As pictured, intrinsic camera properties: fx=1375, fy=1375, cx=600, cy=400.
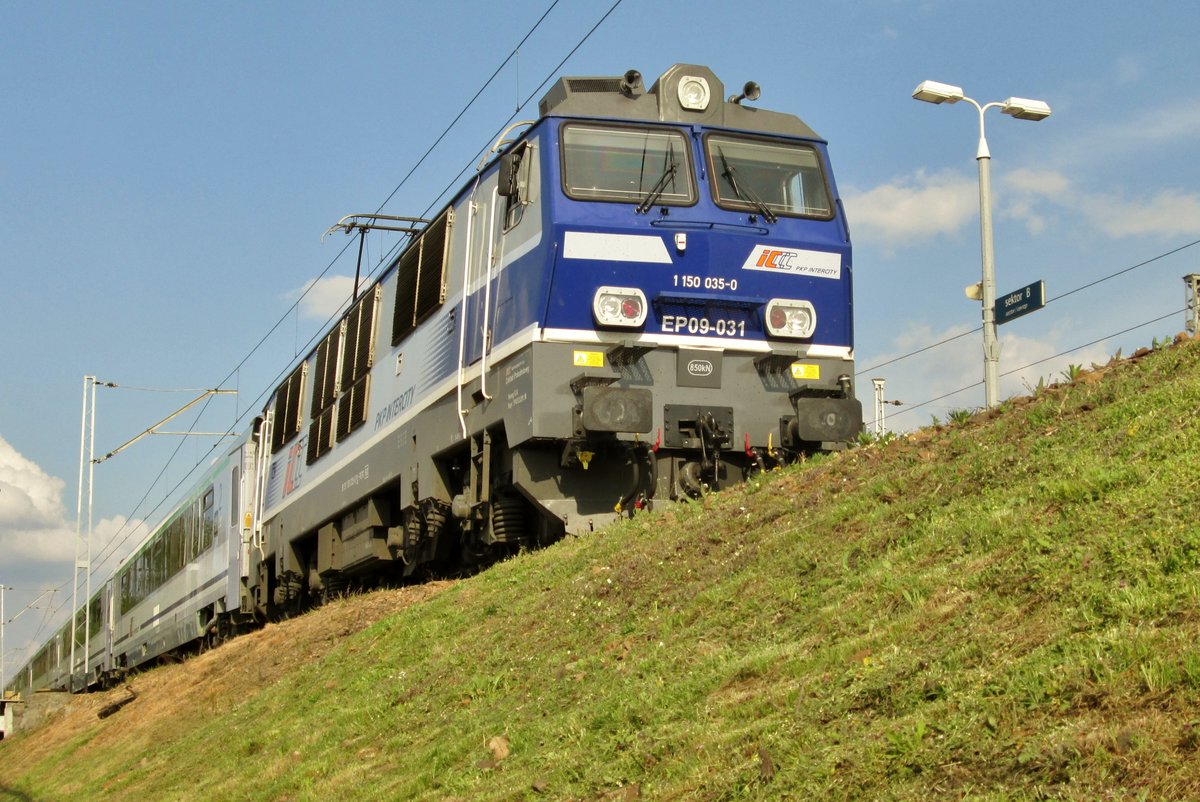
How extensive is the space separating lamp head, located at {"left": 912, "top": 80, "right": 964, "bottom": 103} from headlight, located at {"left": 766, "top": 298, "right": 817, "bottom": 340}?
5.30 metres

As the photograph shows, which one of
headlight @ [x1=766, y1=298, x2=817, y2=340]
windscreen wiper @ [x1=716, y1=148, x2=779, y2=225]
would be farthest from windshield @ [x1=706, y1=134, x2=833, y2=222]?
headlight @ [x1=766, y1=298, x2=817, y2=340]

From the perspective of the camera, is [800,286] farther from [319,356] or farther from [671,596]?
[319,356]

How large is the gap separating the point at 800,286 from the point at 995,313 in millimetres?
3815

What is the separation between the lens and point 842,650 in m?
6.14

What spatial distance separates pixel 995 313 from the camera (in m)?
15.7

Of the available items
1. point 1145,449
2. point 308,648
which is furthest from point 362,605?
point 1145,449

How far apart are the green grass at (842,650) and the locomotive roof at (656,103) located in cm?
401

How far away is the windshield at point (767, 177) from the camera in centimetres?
1300

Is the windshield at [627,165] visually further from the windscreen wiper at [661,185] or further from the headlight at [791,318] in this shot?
the headlight at [791,318]

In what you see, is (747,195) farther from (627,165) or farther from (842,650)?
(842,650)

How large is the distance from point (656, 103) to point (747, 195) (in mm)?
1231

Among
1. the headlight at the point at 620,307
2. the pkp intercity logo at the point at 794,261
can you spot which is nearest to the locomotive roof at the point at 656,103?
the pkp intercity logo at the point at 794,261

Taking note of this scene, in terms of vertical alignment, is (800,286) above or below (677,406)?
above

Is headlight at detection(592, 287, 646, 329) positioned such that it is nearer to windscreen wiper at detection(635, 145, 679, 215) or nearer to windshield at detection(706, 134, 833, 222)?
Result: windscreen wiper at detection(635, 145, 679, 215)
